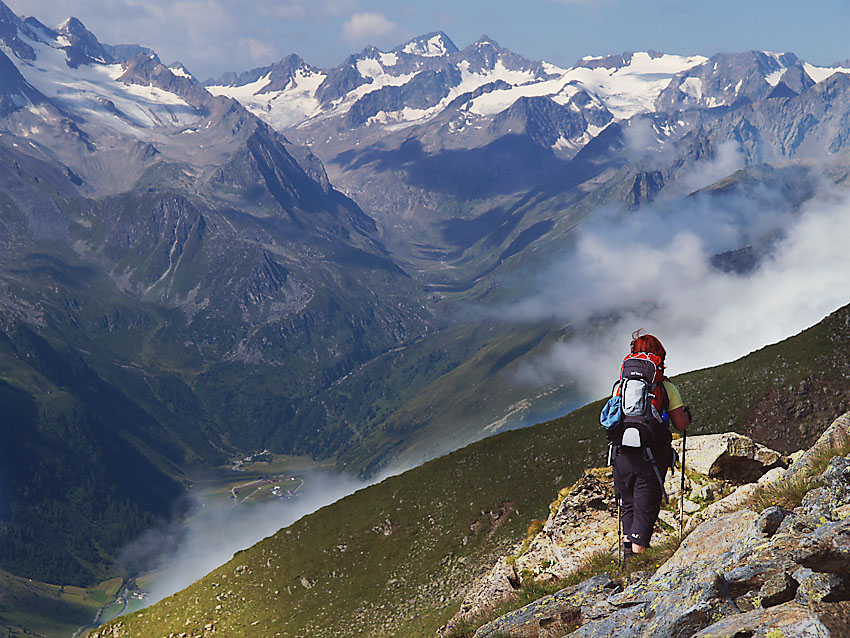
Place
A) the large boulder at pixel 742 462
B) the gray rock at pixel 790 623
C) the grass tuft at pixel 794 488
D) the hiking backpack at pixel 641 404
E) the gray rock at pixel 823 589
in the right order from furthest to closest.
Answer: the large boulder at pixel 742 462 → the hiking backpack at pixel 641 404 → the grass tuft at pixel 794 488 → the gray rock at pixel 823 589 → the gray rock at pixel 790 623

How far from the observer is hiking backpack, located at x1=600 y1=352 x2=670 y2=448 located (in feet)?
56.7

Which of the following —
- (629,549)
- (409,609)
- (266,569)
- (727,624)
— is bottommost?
(727,624)

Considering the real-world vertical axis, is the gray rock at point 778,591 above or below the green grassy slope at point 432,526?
below

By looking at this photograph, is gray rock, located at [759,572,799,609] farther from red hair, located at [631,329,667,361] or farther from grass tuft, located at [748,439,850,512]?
red hair, located at [631,329,667,361]

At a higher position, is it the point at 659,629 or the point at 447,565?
the point at 447,565

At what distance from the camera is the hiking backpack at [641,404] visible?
17297 millimetres

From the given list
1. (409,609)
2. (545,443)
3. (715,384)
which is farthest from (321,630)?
(715,384)

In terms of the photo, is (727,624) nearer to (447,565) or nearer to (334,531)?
(447,565)

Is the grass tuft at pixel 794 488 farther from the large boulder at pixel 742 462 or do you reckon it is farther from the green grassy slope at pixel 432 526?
the green grassy slope at pixel 432 526

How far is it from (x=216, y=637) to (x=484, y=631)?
212ft

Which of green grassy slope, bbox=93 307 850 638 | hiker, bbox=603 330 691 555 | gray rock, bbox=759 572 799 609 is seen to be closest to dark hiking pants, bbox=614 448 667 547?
hiker, bbox=603 330 691 555

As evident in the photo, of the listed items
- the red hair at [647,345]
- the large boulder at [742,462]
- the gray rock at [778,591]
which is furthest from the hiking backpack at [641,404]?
the large boulder at [742,462]

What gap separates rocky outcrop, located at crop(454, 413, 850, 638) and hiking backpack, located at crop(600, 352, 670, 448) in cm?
282

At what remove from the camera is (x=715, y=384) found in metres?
108
